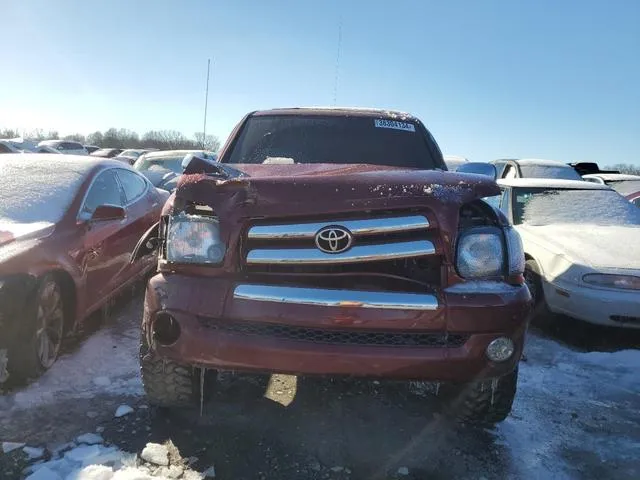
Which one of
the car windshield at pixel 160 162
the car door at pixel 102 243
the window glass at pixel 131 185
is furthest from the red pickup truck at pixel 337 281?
the car windshield at pixel 160 162

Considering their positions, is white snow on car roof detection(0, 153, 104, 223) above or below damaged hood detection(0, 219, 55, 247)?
above

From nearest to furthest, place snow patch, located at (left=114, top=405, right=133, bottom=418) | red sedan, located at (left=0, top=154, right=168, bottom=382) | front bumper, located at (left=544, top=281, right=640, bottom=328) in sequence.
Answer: snow patch, located at (left=114, top=405, right=133, bottom=418)
red sedan, located at (left=0, top=154, right=168, bottom=382)
front bumper, located at (left=544, top=281, right=640, bottom=328)

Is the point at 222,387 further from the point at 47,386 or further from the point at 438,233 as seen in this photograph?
the point at 438,233

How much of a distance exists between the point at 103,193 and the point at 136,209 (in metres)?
0.52

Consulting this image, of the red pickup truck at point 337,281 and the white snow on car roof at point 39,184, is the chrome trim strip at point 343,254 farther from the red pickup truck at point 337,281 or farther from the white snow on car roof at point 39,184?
the white snow on car roof at point 39,184

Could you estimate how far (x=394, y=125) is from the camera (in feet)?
14.5

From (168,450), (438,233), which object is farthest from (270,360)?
(438,233)

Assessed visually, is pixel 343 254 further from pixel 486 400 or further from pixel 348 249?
pixel 486 400

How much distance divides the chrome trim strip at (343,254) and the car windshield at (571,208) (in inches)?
159

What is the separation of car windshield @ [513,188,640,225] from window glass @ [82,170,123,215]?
4194 mm

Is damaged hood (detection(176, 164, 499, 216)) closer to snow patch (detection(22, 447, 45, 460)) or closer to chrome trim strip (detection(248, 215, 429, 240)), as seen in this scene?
chrome trim strip (detection(248, 215, 429, 240))

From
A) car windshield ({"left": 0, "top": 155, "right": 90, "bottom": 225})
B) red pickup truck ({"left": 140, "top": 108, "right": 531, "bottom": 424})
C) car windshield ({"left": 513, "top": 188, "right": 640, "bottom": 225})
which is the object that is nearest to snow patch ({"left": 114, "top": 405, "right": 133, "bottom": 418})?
red pickup truck ({"left": 140, "top": 108, "right": 531, "bottom": 424})

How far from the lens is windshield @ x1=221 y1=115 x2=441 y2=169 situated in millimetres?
4086

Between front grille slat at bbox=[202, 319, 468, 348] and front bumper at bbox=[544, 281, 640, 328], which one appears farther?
front bumper at bbox=[544, 281, 640, 328]
